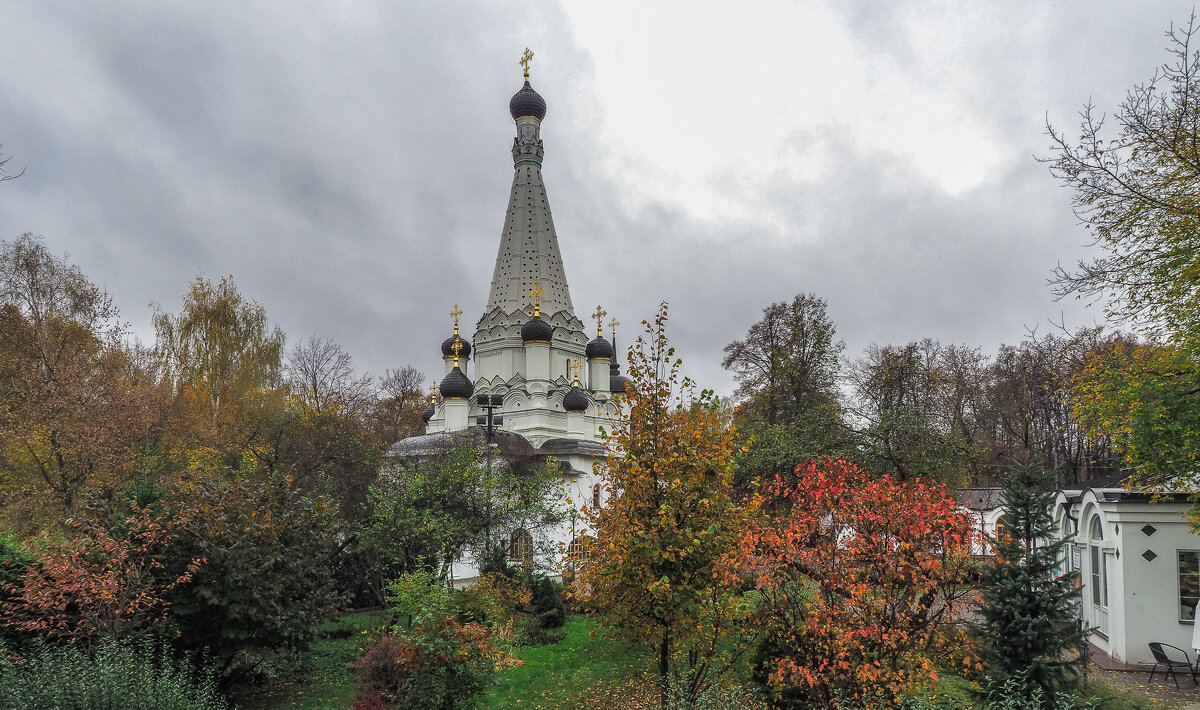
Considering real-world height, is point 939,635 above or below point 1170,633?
above

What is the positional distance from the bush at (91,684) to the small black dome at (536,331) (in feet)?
88.3

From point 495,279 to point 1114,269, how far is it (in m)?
30.7

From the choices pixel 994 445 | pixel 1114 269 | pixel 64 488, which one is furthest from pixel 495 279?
pixel 1114 269

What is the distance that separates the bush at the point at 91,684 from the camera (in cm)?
740

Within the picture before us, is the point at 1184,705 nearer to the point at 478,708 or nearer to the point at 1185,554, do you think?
the point at 1185,554

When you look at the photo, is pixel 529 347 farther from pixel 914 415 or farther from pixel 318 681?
pixel 318 681

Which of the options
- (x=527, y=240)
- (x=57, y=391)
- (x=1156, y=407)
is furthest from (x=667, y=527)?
(x=527, y=240)

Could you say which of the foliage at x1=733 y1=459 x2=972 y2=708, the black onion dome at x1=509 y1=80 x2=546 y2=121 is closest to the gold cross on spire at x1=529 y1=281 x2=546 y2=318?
the black onion dome at x1=509 y1=80 x2=546 y2=121

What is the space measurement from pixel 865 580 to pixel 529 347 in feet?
95.9

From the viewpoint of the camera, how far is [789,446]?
23672 millimetres

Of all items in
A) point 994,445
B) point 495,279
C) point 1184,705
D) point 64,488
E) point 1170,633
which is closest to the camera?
point 1184,705

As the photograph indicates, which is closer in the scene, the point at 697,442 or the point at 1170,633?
the point at 697,442

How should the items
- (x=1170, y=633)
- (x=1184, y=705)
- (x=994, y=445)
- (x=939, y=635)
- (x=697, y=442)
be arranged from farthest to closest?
(x=994, y=445) → (x=1170, y=633) → (x=1184, y=705) → (x=697, y=442) → (x=939, y=635)

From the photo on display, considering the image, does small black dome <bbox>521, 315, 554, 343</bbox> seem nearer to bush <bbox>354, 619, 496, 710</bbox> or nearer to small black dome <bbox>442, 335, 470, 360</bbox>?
small black dome <bbox>442, 335, 470, 360</bbox>
